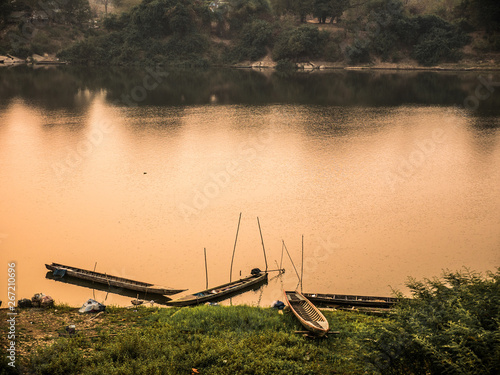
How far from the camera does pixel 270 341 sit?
12.5 meters

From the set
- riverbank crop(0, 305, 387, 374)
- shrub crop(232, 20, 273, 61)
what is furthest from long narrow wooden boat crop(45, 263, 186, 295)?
shrub crop(232, 20, 273, 61)

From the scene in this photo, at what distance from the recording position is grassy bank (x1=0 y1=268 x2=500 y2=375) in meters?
10.6

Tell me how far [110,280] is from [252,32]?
75346 mm

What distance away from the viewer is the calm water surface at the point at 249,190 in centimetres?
1800

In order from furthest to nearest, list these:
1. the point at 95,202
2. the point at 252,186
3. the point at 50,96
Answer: the point at 50,96
the point at 252,186
the point at 95,202

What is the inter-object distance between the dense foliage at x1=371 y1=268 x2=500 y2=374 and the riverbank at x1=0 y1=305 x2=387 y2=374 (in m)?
0.50

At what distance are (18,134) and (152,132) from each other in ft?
30.7

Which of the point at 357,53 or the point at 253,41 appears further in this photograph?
the point at 253,41

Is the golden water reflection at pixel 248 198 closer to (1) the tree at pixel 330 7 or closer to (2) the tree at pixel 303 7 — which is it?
(1) the tree at pixel 330 7

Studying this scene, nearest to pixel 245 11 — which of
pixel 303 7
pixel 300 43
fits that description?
pixel 303 7

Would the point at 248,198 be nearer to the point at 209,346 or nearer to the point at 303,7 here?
the point at 209,346

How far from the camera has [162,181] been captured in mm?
26281

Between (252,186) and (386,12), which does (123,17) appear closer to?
(386,12)

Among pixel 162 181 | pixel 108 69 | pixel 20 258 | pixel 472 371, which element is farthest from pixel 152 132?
pixel 108 69
